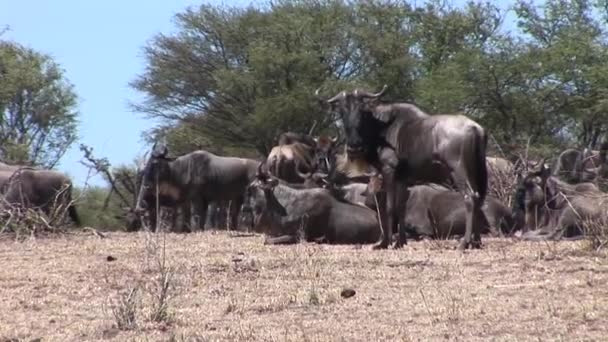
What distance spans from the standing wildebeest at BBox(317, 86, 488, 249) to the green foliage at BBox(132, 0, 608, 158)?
16.7m

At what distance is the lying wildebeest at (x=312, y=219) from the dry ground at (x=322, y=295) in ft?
7.80

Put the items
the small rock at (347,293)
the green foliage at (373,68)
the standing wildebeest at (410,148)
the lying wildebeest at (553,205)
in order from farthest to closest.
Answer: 1. the green foliage at (373,68)
2. the lying wildebeest at (553,205)
3. the standing wildebeest at (410,148)
4. the small rock at (347,293)

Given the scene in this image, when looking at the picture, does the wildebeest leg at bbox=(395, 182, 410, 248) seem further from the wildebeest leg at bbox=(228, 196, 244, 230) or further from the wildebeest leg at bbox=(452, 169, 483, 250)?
the wildebeest leg at bbox=(228, 196, 244, 230)

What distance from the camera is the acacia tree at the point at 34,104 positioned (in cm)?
3934

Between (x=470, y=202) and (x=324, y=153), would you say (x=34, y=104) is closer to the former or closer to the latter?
(x=324, y=153)

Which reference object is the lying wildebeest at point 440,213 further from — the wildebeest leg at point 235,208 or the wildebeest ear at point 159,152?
the wildebeest leg at point 235,208

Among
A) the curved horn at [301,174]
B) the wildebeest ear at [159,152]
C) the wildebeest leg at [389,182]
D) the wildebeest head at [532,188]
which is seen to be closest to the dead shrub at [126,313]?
the wildebeest leg at [389,182]

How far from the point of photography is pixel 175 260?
531 inches

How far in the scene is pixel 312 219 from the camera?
16828mm

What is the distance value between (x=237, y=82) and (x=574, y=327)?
1168 inches

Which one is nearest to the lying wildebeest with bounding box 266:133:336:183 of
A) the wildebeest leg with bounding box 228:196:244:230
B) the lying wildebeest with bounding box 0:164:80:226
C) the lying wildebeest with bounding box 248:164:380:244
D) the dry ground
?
the wildebeest leg with bounding box 228:196:244:230

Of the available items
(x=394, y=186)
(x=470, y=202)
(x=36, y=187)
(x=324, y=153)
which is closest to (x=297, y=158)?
(x=324, y=153)

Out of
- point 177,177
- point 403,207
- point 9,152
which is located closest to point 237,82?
point 9,152

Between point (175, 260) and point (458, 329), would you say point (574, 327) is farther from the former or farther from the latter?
point (175, 260)
